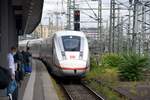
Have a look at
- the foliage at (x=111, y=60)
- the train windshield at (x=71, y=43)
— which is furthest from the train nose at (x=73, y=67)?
the foliage at (x=111, y=60)

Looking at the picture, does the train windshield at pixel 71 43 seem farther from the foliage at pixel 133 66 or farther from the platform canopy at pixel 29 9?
the foliage at pixel 133 66

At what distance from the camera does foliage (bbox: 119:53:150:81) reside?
29062mm

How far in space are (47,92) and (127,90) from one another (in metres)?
5.20

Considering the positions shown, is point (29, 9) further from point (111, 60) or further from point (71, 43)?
point (111, 60)

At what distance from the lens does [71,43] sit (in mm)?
27359

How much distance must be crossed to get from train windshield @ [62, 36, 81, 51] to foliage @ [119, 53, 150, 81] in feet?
11.4

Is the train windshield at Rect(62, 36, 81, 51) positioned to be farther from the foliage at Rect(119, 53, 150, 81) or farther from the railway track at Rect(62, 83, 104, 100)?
the foliage at Rect(119, 53, 150, 81)

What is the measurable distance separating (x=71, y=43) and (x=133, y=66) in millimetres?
4337

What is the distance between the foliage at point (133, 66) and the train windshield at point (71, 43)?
3.49 meters

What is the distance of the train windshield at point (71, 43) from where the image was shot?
27.1m

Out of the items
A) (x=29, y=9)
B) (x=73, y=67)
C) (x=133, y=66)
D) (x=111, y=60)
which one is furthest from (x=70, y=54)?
(x=111, y=60)

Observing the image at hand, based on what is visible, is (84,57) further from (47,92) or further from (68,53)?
(47,92)

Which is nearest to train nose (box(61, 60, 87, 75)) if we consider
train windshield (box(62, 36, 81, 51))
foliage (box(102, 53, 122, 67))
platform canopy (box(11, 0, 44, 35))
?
train windshield (box(62, 36, 81, 51))

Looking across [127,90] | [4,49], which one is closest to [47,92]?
[127,90]
